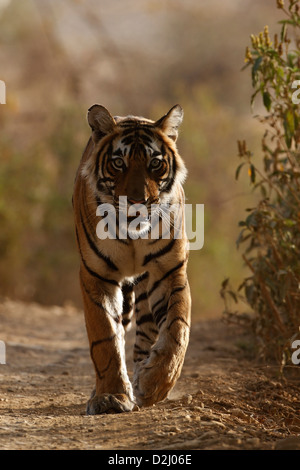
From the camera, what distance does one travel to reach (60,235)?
13.3 metres

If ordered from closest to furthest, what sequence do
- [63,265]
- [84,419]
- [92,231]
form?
[84,419]
[92,231]
[63,265]

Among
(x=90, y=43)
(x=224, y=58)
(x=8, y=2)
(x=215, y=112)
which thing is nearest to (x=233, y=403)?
(x=215, y=112)

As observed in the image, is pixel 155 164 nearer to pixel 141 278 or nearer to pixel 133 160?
pixel 133 160

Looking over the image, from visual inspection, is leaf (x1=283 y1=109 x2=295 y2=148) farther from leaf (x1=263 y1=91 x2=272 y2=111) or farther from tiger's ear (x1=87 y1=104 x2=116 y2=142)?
tiger's ear (x1=87 y1=104 x2=116 y2=142)

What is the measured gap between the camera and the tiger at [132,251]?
4.02 m

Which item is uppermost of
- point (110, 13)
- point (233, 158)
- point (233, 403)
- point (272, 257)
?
point (110, 13)

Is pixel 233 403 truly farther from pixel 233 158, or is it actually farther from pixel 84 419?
pixel 233 158

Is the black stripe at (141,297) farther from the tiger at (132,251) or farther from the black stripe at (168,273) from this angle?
the black stripe at (168,273)

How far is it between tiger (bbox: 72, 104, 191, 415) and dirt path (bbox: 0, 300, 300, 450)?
0.23m

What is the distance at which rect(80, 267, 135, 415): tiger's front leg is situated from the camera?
386 centimetres

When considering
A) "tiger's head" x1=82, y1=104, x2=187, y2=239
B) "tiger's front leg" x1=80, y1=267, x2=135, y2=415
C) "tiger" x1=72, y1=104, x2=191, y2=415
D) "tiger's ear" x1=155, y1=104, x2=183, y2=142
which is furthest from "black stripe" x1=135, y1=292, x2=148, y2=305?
"tiger's ear" x1=155, y1=104, x2=183, y2=142

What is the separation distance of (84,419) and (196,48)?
35.3 meters
